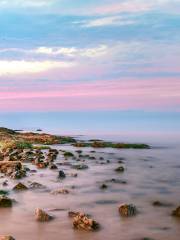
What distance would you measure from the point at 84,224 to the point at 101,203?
593 cm

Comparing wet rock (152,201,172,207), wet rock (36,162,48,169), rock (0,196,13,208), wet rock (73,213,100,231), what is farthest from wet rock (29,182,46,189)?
wet rock (36,162,48,169)

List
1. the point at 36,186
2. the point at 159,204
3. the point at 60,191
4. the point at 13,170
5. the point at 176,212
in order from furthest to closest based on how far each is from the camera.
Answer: the point at 13,170 → the point at 36,186 → the point at 60,191 → the point at 159,204 → the point at 176,212

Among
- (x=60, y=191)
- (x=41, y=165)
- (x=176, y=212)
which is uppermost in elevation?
(x=41, y=165)

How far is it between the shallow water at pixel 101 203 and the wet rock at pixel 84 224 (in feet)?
1.13

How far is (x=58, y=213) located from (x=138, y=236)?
5.33 metres

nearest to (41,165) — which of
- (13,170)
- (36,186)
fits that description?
(13,170)

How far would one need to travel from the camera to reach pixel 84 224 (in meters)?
20.7

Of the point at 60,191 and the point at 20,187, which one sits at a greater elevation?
the point at 20,187

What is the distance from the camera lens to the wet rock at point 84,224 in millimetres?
20484

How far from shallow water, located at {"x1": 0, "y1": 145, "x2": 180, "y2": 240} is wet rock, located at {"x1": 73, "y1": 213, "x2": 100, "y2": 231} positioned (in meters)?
0.34

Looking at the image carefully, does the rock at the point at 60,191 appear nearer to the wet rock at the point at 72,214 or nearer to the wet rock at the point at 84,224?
the wet rock at the point at 72,214

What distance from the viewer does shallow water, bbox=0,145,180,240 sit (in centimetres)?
2016

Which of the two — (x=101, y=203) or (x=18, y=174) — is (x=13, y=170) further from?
(x=101, y=203)

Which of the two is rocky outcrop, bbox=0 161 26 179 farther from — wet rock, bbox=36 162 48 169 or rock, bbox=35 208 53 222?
rock, bbox=35 208 53 222
